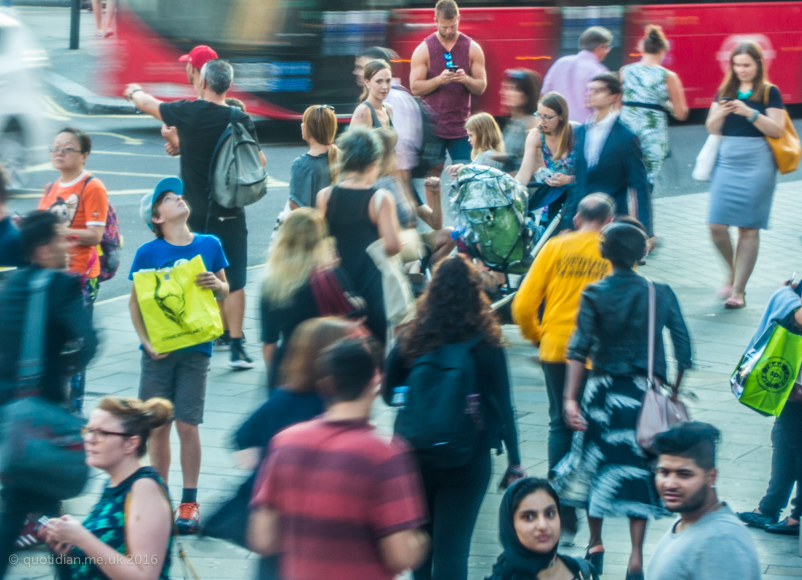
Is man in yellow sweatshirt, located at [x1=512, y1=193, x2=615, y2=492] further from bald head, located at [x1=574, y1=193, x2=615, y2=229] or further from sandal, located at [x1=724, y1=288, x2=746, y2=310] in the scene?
sandal, located at [x1=724, y1=288, x2=746, y2=310]

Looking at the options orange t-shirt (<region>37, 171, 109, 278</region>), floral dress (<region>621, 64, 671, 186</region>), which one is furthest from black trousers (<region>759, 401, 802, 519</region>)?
floral dress (<region>621, 64, 671, 186</region>)

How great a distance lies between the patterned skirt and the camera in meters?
4.57

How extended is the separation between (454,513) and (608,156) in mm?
3198

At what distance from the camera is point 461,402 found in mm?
4082

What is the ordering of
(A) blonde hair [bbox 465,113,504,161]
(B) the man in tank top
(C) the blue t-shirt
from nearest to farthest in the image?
(C) the blue t-shirt < (A) blonde hair [bbox 465,113,504,161] < (B) the man in tank top

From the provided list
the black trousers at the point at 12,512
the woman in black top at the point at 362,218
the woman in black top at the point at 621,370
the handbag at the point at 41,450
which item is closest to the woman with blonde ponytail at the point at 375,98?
the woman in black top at the point at 362,218

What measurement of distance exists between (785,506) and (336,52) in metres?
10.8

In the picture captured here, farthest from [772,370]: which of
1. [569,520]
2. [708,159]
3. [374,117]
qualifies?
[374,117]

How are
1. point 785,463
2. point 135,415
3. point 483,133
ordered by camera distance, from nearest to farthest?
point 135,415 → point 785,463 → point 483,133

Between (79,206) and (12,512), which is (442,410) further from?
(79,206)

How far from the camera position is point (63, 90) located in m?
18.7

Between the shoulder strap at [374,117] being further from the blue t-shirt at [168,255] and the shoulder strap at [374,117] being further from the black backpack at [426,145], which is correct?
the blue t-shirt at [168,255]

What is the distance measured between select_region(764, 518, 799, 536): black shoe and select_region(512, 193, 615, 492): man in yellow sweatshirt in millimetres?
1087

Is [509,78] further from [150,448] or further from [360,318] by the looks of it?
[150,448]
